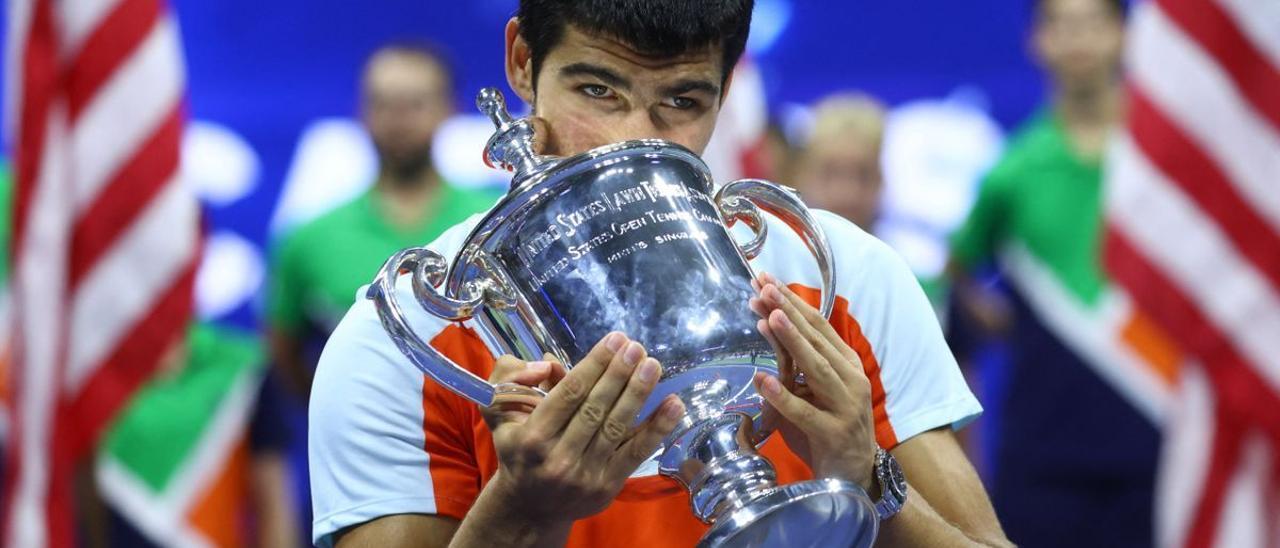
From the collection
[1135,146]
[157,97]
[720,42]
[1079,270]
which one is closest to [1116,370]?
[1079,270]

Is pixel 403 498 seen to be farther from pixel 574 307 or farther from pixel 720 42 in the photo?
pixel 720 42

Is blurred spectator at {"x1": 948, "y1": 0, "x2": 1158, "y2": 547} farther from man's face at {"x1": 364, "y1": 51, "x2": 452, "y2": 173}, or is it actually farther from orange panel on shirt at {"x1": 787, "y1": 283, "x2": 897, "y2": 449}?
orange panel on shirt at {"x1": 787, "y1": 283, "x2": 897, "y2": 449}

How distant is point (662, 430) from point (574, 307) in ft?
0.47

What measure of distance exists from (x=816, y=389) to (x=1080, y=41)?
386cm

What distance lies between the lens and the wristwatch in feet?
6.05

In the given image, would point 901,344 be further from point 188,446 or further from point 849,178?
point 188,446

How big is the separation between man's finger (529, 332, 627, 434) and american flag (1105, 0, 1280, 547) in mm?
2758

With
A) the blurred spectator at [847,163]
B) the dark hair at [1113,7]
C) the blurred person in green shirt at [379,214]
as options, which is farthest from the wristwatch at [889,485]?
the dark hair at [1113,7]

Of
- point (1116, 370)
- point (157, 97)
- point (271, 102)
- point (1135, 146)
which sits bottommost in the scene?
point (1116, 370)

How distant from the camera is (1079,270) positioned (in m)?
5.24

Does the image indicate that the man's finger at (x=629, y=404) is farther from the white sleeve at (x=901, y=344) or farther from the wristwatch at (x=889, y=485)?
the white sleeve at (x=901, y=344)

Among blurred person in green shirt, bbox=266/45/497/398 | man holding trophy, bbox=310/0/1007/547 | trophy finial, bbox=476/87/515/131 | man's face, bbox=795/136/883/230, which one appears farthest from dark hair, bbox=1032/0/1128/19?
trophy finial, bbox=476/87/515/131

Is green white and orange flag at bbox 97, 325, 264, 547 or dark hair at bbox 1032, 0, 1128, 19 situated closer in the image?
green white and orange flag at bbox 97, 325, 264, 547

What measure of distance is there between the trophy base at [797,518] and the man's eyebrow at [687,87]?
0.47 m
